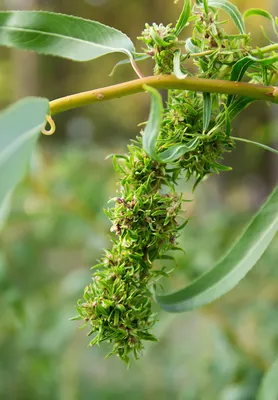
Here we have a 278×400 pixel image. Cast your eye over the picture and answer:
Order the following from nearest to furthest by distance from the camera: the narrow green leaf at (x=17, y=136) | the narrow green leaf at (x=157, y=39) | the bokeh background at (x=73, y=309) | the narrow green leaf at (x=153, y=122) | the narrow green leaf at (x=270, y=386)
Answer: the narrow green leaf at (x=17, y=136) → the narrow green leaf at (x=153, y=122) → the narrow green leaf at (x=157, y=39) → the narrow green leaf at (x=270, y=386) → the bokeh background at (x=73, y=309)

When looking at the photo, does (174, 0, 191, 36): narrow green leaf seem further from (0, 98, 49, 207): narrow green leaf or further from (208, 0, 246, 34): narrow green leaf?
(0, 98, 49, 207): narrow green leaf

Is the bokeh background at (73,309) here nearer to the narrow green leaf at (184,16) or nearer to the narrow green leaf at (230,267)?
the narrow green leaf at (230,267)

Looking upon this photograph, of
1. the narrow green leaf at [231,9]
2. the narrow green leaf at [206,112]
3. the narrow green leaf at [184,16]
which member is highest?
the narrow green leaf at [231,9]

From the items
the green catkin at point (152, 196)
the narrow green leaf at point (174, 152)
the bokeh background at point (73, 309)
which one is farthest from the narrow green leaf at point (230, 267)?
the bokeh background at point (73, 309)

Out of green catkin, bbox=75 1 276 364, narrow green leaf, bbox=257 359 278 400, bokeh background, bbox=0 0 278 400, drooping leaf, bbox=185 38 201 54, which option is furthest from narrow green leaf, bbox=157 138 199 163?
bokeh background, bbox=0 0 278 400

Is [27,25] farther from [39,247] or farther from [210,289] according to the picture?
[39,247]

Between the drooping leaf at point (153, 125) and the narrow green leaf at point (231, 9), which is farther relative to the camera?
the narrow green leaf at point (231, 9)

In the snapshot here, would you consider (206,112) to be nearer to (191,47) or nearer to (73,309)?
(191,47)

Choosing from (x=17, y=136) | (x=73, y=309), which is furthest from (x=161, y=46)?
(x=73, y=309)
